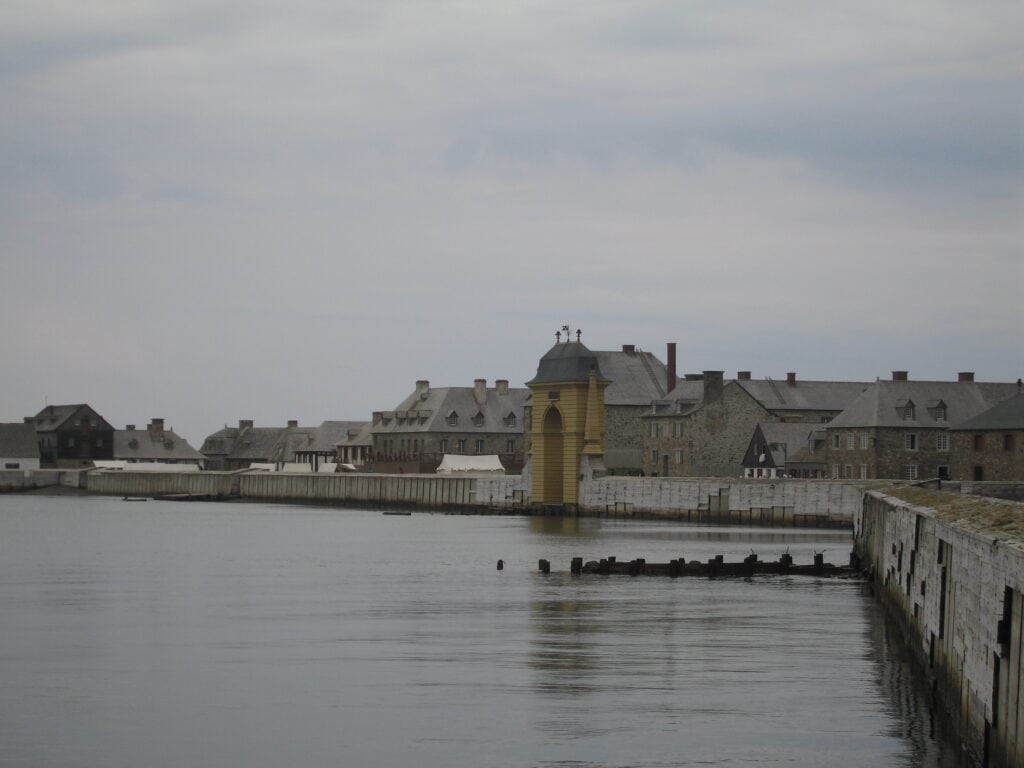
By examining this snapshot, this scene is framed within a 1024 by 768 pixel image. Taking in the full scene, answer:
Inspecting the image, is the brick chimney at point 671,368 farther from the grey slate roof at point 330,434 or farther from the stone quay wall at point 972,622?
the stone quay wall at point 972,622

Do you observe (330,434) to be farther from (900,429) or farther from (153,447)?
(900,429)

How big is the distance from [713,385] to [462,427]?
1230 inches

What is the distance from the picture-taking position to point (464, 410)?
144 m

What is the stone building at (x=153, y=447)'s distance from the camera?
595 feet

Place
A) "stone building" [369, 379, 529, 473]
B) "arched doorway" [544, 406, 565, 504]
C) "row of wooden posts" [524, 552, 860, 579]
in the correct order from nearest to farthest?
"row of wooden posts" [524, 552, 860, 579], "arched doorway" [544, 406, 565, 504], "stone building" [369, 379, 529, 473]

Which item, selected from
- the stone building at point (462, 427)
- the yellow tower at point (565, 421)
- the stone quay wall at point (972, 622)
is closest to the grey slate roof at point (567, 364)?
the yellow tower at point (565, 421)

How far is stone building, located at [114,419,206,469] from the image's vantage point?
18138 cm

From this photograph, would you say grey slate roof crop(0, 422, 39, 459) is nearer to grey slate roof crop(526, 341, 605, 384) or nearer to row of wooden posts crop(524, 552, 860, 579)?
grey slate roof crop(526, 341, 605, 384)

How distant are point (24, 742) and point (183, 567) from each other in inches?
1412

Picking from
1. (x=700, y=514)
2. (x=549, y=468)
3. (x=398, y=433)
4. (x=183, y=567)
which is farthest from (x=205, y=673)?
(x=398, y=433)

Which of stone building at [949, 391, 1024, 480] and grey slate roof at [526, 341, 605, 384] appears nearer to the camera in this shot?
stone building at [949, 391, 1024, 480]

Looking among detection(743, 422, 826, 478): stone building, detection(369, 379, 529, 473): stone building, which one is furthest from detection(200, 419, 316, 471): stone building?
detection(743, 422, 826, 478): stone building

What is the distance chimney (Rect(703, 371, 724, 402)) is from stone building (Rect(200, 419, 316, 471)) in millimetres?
65081

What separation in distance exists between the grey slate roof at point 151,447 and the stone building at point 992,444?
110 m
